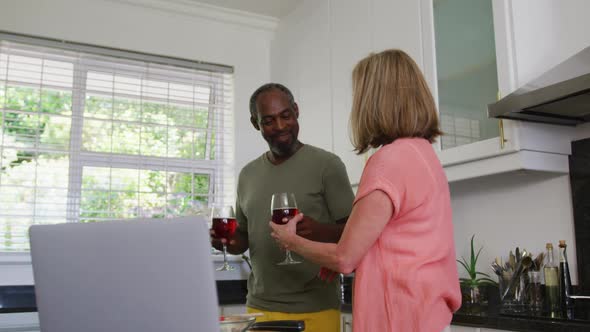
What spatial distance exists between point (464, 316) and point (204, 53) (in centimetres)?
252

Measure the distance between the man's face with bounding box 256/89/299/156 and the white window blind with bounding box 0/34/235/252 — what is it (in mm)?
1791

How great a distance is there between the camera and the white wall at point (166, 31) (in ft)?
11.2

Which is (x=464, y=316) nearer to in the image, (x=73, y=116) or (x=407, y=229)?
(x=407, y=229)

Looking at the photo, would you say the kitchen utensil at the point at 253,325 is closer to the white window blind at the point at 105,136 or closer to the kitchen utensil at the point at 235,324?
the kitchen utensil at the point at 235,324

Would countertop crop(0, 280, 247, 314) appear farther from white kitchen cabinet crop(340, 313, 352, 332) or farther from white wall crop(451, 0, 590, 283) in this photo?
white wall crop(451, 0, 590, 283)

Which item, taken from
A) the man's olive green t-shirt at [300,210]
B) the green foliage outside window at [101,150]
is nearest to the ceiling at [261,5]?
the green foliage outside window at [101,150]

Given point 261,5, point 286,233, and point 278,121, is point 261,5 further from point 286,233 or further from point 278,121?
point 286,233

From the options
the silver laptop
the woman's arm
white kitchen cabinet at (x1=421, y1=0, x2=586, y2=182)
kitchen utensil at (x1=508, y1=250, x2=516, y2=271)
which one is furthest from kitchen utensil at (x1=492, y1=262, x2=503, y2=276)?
the silver laptop

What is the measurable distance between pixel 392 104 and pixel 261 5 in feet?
9.13

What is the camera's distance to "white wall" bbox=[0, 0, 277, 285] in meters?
3.43

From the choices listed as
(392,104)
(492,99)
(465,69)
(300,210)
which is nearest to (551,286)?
(492,99)

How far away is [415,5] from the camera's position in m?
2.63

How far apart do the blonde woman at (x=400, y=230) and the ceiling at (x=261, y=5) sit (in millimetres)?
2672

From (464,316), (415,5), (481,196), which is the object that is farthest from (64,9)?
(464,316)
